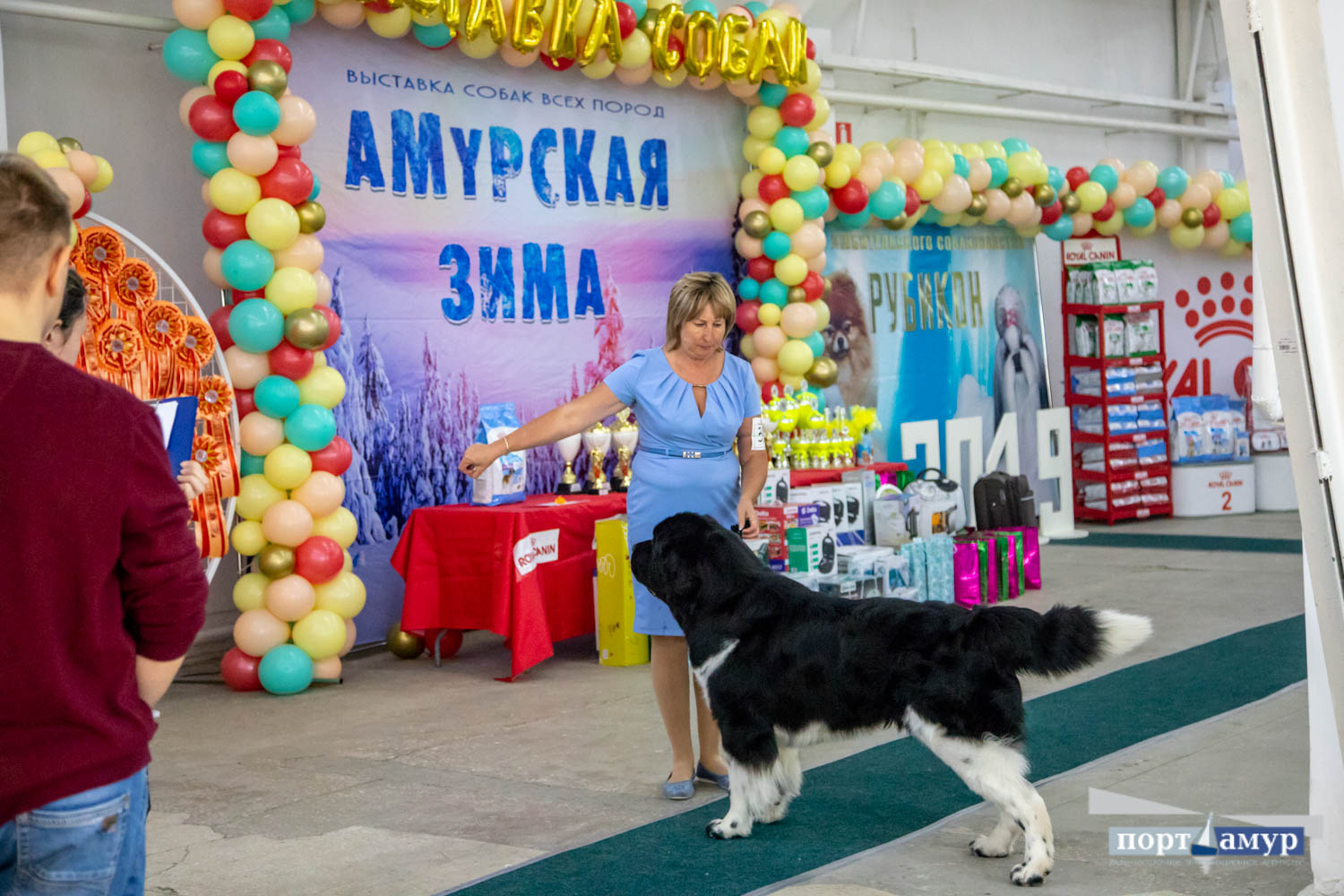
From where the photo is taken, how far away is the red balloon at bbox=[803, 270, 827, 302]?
7.47 m

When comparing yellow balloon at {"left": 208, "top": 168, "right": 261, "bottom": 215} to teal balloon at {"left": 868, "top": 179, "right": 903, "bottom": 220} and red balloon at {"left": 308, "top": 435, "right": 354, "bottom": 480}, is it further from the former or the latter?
teal balloon at {"left": 868, "top": 179, "right": 903, "bottom": 220}

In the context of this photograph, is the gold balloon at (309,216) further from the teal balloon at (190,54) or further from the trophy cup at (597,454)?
the trophy cup at (597,454)

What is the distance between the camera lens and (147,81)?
579cm

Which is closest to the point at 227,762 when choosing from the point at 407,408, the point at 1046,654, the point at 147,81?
the point at 407,408

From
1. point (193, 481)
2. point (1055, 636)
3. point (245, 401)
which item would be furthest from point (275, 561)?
point (1055, 636)

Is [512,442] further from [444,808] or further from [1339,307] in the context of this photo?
[1339,307]

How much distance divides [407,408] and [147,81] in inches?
71.4

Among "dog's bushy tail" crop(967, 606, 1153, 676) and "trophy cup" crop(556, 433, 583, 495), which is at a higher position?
"trophy cup" crop(556, 433, 583, 495)

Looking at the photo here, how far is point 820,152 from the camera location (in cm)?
748

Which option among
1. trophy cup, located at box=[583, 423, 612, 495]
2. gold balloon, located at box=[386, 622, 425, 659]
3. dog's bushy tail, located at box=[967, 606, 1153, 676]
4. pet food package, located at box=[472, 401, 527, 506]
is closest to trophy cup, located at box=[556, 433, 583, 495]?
trophy cup, located at box=[583, 423, 612, 495]

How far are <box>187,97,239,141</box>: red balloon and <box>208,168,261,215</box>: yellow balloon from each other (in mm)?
137

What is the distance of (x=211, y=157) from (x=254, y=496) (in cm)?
132

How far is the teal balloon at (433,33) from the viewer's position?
6027mm

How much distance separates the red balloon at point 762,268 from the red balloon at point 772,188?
1.07 ft
